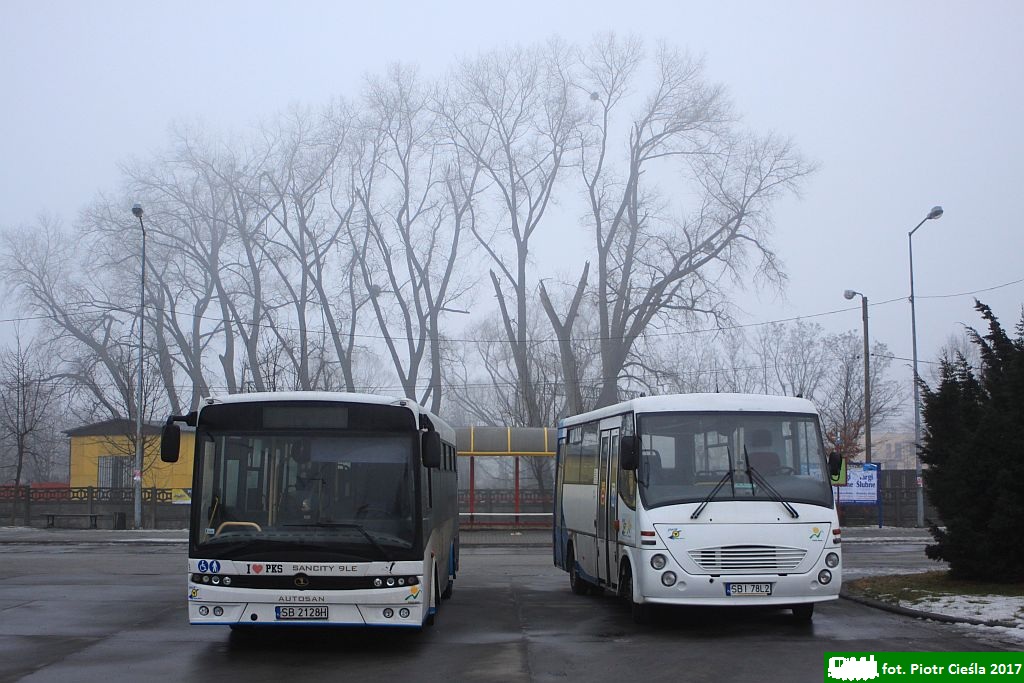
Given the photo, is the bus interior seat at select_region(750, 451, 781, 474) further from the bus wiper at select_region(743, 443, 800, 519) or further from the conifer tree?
the conifer tree

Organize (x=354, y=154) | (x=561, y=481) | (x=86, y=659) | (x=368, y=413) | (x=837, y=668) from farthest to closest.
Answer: (x=354, y=154)
(x=561, y=481)
(x=368, y=413)
(x=86, y=659)
(x=837, y=668)

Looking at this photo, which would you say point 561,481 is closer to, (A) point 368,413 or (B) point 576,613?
(B) point 576,613

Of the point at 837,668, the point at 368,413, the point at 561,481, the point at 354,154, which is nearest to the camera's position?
the point at 837,668

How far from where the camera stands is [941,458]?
56.6 feet

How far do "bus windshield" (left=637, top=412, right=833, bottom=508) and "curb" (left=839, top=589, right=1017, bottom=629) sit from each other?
78.5 inches

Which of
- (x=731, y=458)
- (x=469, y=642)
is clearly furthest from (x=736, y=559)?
(x=469, y=642)

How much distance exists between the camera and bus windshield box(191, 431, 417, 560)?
37.3ft

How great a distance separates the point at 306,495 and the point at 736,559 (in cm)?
470

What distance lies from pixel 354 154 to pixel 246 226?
6096mm

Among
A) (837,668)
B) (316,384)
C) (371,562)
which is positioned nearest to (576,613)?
(371,562)

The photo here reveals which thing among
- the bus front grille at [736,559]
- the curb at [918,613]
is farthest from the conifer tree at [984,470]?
the bus front grille at [736,559]

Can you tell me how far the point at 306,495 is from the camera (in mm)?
11602

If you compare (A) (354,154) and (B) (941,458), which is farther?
(A) (354,154)

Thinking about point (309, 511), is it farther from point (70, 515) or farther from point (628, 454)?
point (70, 515)
